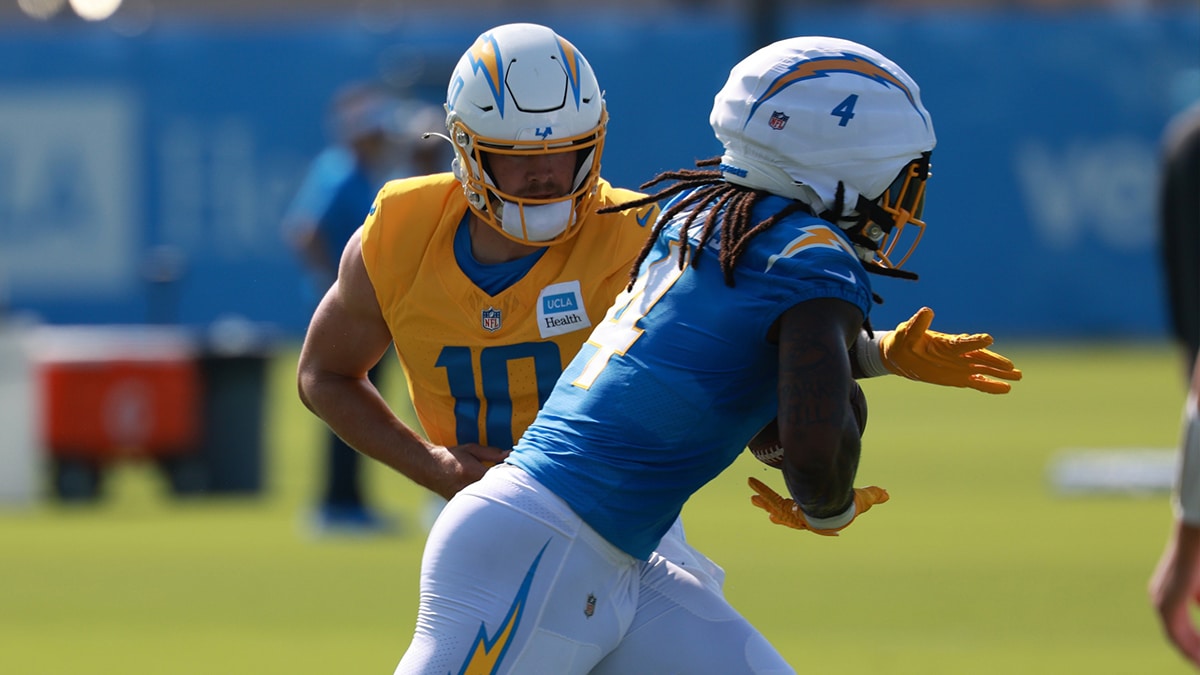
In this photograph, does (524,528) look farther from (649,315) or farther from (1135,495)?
(1135,495)

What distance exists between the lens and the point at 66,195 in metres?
21.8

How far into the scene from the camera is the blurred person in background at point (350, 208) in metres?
10.2

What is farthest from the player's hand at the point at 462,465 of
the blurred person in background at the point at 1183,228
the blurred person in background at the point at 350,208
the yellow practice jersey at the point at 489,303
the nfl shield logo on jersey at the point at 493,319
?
the blurred person in background at the point at 350,208

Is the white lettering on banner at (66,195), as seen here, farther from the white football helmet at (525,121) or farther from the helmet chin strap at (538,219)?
the helmet chin strap at (538,219)

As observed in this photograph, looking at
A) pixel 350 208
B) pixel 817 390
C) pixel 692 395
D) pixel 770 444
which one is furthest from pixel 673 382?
pixel 350 208

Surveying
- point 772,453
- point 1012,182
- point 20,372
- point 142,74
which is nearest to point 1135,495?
point 20,372

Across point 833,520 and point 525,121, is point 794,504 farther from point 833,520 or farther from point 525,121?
point 525,121

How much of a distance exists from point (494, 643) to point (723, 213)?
0.94 m

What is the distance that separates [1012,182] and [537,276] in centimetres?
1805

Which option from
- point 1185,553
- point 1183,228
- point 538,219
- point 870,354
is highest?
point 538,219

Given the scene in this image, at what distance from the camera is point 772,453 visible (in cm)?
418

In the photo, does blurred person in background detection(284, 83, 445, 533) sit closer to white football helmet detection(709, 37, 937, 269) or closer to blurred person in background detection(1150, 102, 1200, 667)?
blurred person in background detection(1150, 102, 1200, 667)

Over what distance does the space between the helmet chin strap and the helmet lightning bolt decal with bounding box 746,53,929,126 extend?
0.57 meters

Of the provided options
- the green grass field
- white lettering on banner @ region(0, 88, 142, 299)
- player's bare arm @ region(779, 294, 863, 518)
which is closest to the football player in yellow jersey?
player's bare arm @ region(779, 294, 863, 518)
